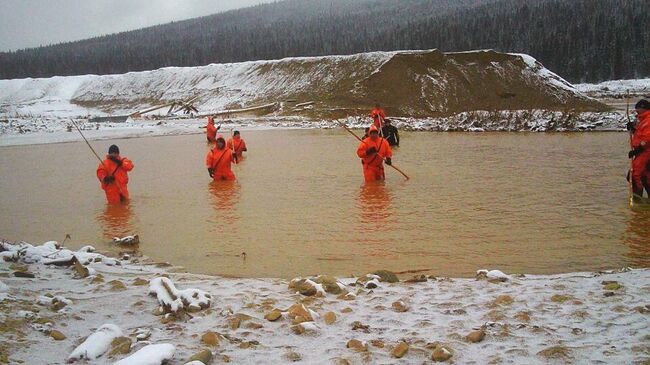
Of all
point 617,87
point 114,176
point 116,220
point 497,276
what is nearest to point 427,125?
point 114,176

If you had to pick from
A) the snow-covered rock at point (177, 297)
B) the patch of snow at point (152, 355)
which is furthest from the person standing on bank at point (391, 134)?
the patch of snow at point (152, 355)

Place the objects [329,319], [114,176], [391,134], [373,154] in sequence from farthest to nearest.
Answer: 1. [391,134]
2. [373,154]
3. [114,176]
4. [329,319]

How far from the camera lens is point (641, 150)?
9188 millimetres

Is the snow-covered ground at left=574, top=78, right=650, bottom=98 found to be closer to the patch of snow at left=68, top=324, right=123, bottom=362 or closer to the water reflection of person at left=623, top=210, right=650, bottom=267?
the water reflection of person at left=623, top=210, right=650, bottom=267

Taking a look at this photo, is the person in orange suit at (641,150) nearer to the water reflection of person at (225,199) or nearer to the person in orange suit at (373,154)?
the person in orange suit at (373,154)

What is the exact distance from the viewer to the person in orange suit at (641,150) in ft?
29.9

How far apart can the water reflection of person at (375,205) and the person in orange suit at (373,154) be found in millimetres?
212

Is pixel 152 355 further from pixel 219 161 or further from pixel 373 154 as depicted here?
pixel 219 161

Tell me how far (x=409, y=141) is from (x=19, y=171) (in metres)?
14.6

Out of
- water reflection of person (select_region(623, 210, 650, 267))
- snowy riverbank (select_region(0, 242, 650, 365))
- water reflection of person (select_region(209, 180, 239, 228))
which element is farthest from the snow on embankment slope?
snowy riverbank (select_region(0, 242, 650, 365))

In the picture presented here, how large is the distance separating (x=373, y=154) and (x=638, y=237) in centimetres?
592

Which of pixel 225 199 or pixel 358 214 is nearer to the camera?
pixel 358 214

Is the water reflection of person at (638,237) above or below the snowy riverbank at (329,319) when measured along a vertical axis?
below

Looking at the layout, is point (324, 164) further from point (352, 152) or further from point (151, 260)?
point (151, 260)
